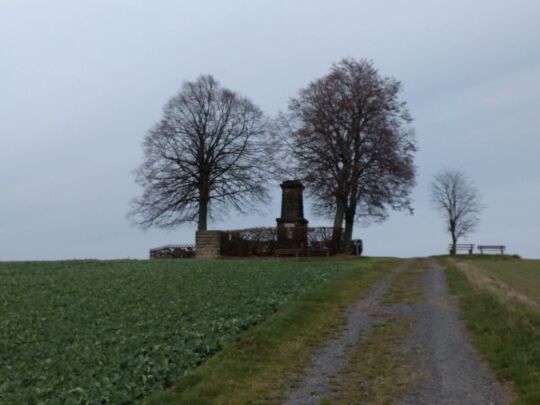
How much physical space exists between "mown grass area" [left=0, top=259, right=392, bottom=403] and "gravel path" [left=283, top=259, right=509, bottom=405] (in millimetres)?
1585

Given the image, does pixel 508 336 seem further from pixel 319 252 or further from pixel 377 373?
A: pixel 319 252

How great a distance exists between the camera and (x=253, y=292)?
68.5 ft

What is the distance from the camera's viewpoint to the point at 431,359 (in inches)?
458

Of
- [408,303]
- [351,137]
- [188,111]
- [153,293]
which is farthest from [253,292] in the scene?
[188,111]

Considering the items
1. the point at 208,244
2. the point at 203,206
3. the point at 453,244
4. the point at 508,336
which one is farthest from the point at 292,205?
the point at 508,336

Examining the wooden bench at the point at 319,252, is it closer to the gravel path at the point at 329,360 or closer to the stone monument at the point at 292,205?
the stone monument at the point at 292,205

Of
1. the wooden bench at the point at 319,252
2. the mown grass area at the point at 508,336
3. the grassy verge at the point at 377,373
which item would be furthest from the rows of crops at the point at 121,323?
the wooden bench at the point at 319,252

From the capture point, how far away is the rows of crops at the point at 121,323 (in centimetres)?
1040

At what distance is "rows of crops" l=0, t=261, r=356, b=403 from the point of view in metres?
10.4

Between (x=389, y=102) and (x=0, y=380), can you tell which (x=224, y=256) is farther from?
(x=0, y=380)

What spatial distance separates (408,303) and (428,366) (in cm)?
791

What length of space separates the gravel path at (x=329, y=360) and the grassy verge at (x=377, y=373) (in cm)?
18

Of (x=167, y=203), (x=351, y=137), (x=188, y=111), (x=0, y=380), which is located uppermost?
(x=188, y=111)

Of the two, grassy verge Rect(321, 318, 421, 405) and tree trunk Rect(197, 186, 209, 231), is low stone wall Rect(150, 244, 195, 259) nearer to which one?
tree trunk Rect(197, 186, 209, 231)
